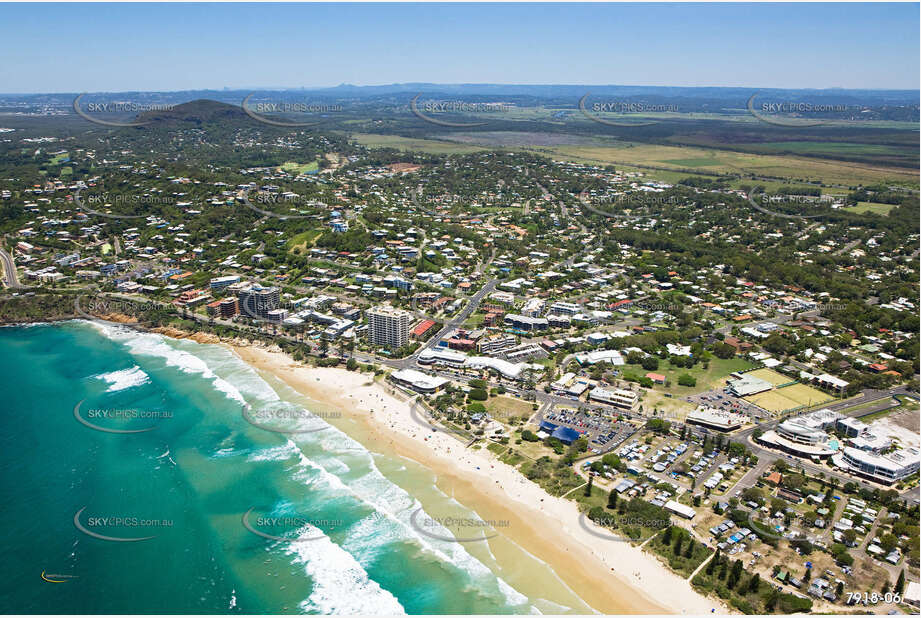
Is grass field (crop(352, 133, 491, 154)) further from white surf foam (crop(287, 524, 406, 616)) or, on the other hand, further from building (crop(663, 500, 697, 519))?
white surf foam (crop(287, 524, 406, 616))

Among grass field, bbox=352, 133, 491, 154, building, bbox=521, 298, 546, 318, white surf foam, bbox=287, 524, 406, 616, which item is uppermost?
grass field, bbox=352, 133, 491, 154

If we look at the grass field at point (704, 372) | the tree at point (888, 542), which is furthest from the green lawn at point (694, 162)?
the tree at point (888, 542)

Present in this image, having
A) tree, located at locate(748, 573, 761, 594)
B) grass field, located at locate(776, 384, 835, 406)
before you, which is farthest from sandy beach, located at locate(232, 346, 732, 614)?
grass field, located at locate(776, 384, 835, 406)

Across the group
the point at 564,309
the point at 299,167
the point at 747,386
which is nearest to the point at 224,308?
the point at 564,309

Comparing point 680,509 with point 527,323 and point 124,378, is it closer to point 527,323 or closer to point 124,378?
point 527,323

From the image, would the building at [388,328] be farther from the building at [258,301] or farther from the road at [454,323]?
the building at [258,301]

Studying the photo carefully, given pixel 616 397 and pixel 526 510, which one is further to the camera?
pixel 616 397

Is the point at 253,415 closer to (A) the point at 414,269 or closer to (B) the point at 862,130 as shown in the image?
(A) the point at 414,269
